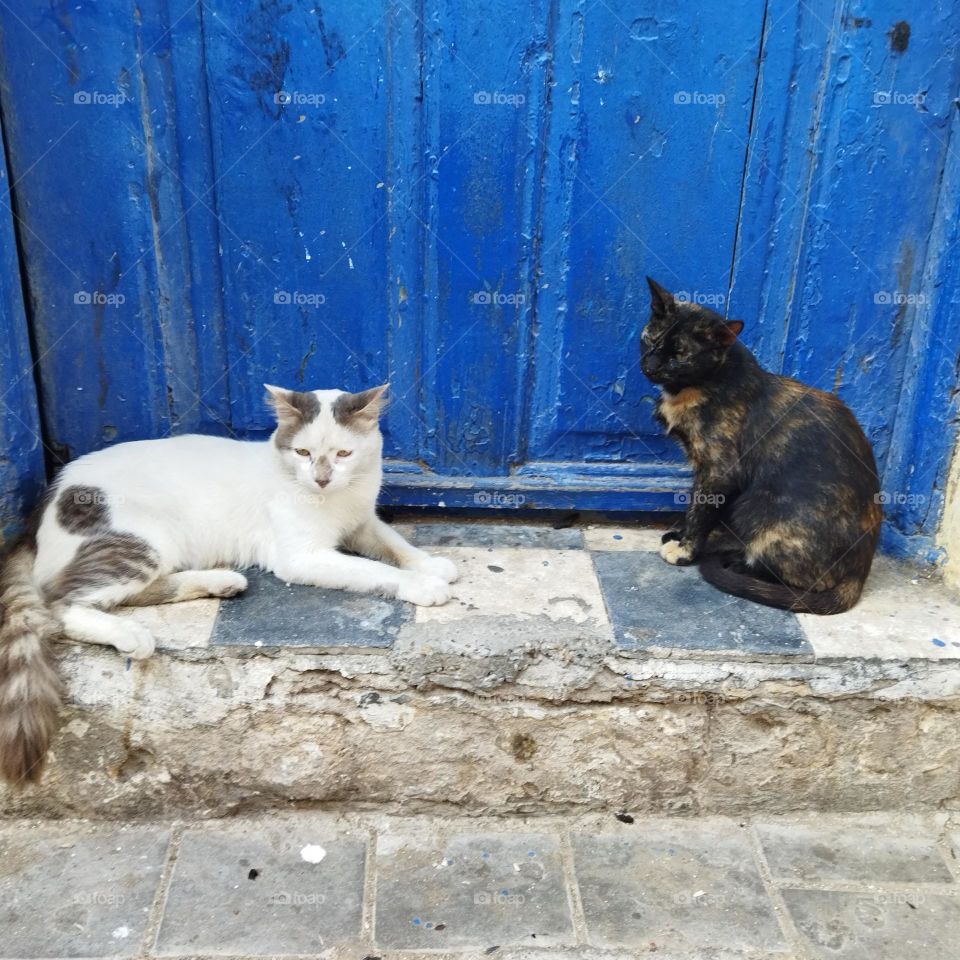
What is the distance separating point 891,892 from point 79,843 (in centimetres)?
252

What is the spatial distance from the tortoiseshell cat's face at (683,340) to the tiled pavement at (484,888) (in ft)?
4.97

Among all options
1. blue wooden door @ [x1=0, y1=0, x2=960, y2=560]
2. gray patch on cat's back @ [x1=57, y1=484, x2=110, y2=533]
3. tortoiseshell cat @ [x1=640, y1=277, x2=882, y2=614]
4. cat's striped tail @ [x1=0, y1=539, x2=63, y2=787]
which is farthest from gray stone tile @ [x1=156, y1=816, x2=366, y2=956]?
tortoiseshell cat @ [x1=640, y1=277, x2=882, y2=614]

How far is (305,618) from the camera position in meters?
3.09

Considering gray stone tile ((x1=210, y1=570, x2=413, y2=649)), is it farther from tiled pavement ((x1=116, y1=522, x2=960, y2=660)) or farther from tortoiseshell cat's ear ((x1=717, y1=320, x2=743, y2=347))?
tortoiseshell cat's ear ((x1=717, y1=320, x2=743, y2=347))

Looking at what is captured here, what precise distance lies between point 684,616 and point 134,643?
178 cm

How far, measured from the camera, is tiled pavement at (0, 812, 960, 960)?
2633 millimetres

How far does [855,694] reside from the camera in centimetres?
300

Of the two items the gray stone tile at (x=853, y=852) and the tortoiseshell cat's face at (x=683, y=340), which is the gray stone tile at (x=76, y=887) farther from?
the tortoiseshell cat's face at (x=683, y=340)

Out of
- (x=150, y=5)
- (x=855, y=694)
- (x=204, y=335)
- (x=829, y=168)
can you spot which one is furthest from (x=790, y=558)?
(x=150, y=5)

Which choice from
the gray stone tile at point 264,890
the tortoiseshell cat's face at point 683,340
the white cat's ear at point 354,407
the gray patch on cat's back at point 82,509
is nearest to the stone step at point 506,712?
the gray stone tile at point 264,890

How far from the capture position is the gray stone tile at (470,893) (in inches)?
105

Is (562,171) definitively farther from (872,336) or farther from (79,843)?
(79,843)

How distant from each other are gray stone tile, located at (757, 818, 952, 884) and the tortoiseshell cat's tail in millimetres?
707

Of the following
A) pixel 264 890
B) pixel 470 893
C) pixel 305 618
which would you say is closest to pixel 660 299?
pixel 305 618
